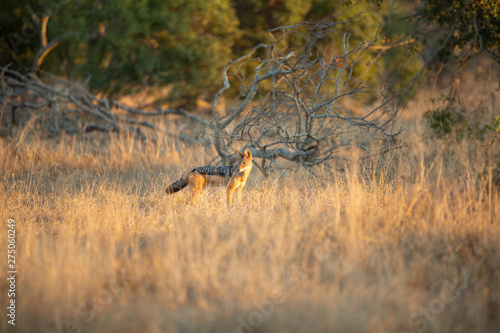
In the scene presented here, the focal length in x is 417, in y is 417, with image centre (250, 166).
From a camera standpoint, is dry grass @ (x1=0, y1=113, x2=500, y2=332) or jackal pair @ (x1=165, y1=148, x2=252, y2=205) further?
jackal pair @ (x1=165, y1=148, x2=252, y2=205)

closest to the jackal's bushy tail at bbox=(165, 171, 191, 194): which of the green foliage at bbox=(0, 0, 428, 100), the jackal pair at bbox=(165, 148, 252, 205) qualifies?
the jackal pair at bbox=(165, 148, 252, 205)

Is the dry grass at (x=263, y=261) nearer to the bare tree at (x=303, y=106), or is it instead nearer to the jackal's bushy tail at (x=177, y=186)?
the jackal's bushy tail at (x=177, y=186)

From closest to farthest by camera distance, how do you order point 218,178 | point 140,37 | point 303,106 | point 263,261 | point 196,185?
point 263,261, point 196,185, point 218,178, point 303,106, point 140,37

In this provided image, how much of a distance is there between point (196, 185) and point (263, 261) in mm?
2394

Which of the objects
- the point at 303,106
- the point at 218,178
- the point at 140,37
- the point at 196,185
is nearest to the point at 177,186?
the point at 196,185

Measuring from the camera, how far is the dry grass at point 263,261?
3445mm

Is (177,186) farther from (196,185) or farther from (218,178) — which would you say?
(218,178)

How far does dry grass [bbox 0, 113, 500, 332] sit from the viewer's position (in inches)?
136

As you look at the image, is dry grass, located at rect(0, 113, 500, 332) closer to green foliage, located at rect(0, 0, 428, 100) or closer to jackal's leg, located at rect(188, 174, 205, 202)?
jackal's leg, located at rect(188, 174, 205, 202)

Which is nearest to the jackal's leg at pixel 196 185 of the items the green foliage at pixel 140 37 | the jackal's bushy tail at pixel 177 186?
the jackal's bushy tail at pixel 177 186

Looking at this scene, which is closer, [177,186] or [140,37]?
[177,186]

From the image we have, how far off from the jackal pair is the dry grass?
0.82ft

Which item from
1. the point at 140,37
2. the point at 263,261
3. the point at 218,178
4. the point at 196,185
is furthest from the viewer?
the point at 140,37

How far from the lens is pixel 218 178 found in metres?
6.39
